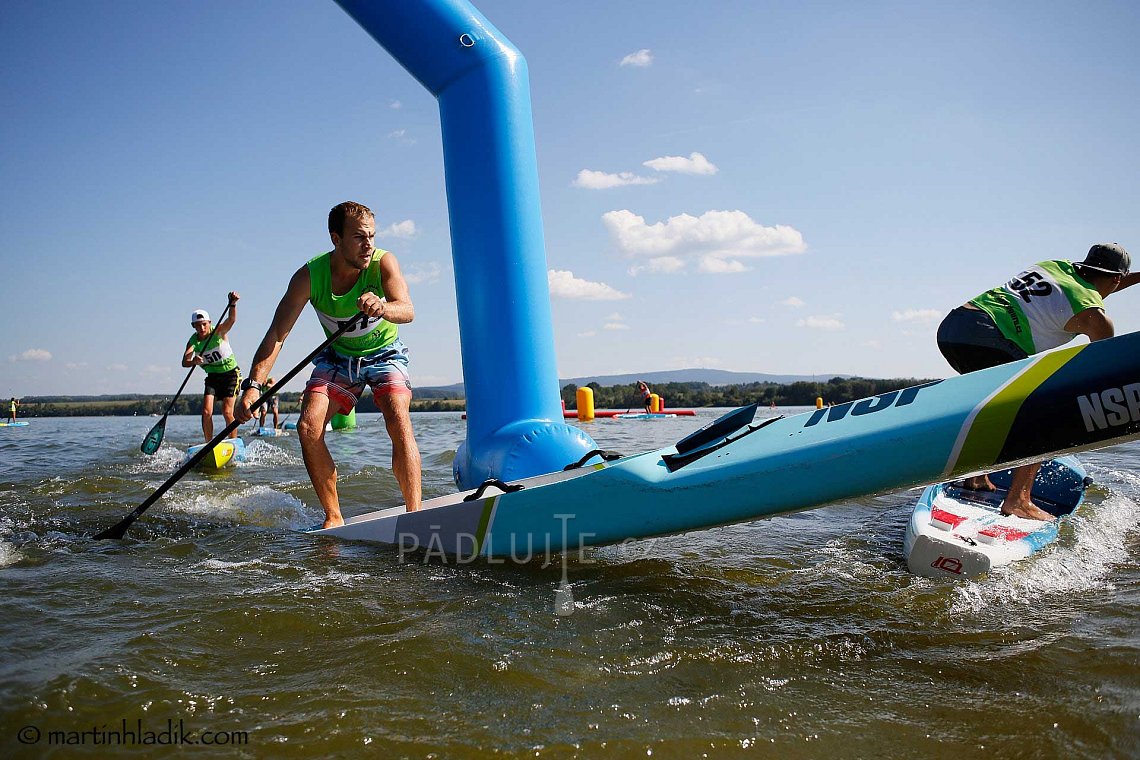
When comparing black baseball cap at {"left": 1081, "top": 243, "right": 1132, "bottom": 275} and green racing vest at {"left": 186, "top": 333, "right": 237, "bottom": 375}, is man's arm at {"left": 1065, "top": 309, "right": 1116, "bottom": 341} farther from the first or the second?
green racing vest at {"left": 186, "top": 333, "right": 237, "bottom": 375}

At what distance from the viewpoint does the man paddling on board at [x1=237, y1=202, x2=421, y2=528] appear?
13.0ft

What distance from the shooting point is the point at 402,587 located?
2854 mm

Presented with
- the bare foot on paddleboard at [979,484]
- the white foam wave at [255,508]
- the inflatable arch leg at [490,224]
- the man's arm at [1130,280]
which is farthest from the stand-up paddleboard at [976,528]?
the white foam wave at [255,508]

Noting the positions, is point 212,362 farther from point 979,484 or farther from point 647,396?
point 647,396

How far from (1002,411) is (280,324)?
12.1 ft

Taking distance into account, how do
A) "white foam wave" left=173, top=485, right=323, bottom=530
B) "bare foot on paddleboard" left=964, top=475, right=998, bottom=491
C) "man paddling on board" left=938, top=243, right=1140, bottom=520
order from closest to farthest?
"man paddling on board" left=938, top=243, right=1140, bottom=520 → "bare foot on paddleboard" left=964, top=475, right=998, bottom=491 → "white foam wave" left=173, top=485, right=323, bottom=530

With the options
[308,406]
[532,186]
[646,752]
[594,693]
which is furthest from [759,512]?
[308,406]

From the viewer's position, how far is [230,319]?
9008mm

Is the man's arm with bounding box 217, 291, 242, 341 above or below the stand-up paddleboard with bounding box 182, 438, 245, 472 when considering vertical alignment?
above

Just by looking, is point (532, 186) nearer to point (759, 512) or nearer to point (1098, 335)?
point (759, 512)

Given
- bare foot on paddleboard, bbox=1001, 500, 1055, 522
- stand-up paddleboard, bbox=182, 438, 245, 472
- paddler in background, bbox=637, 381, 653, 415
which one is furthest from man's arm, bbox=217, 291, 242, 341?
paddler in background, bbox=637, 381, 653, 415

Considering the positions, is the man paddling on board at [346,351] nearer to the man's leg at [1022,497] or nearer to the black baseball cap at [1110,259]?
the man's leg at [1022,497]

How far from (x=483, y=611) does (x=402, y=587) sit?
0.51 meters

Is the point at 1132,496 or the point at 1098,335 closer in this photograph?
the point at 1098,335
